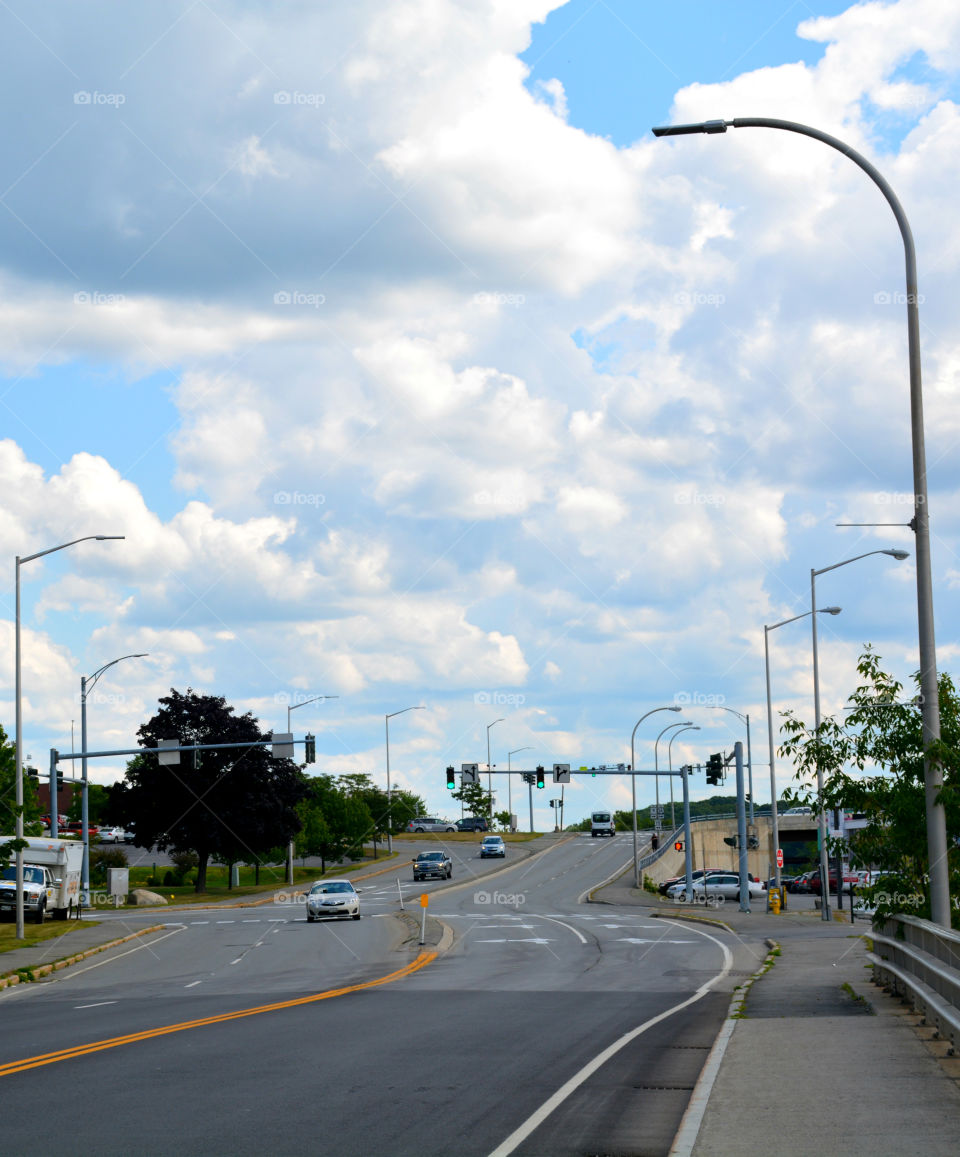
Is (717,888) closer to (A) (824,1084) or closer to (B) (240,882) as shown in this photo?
(B) (240,882)

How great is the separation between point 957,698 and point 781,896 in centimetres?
3905

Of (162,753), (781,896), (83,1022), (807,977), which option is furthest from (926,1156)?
(781,896)

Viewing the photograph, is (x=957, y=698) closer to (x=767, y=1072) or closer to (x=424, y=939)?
(x=767, y=1072)

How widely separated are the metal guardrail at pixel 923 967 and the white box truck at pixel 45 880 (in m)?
33.4

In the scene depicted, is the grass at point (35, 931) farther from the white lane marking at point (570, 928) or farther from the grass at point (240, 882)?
the grass at point (240, 882)

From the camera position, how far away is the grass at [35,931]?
3569cm

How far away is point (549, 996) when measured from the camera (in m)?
21.6

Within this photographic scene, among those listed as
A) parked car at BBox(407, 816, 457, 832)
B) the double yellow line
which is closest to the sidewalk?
the double yellow line

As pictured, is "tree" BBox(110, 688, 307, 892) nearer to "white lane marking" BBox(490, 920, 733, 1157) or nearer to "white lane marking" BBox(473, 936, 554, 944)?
"white lane marking" BBox(473, 936, 554, 944)

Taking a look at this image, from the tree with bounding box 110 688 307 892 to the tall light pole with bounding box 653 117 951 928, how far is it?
5939cm

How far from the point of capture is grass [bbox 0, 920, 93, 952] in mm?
35688

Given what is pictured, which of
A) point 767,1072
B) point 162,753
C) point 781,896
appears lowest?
point 781,896

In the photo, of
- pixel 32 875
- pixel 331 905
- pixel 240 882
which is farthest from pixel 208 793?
pixel 331 905

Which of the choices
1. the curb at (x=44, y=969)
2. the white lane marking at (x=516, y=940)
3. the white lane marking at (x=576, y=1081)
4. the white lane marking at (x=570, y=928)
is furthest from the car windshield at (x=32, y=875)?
the white lane marking at (x=576, y=1081)
